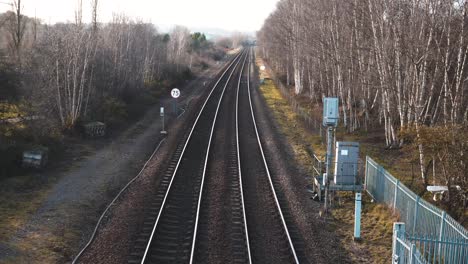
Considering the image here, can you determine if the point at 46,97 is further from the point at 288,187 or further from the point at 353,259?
the point at 353,259

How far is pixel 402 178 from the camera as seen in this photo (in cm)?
1888

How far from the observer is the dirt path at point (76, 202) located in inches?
445

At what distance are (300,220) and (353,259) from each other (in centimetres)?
Answer: 252

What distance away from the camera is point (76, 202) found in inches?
586

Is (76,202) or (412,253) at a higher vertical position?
(412,253)

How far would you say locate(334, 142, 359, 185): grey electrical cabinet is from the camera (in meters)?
15.5

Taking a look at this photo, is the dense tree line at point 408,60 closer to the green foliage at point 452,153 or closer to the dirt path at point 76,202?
the green foliage at point 452,153

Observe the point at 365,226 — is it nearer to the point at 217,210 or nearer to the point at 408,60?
the point at 217,210

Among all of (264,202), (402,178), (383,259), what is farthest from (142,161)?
(383,259)

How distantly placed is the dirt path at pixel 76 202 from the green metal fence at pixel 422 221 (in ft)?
26.0

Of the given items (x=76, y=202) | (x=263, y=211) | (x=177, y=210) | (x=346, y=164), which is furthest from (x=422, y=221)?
(x=76, y=202)

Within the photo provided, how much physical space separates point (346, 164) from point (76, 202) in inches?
328

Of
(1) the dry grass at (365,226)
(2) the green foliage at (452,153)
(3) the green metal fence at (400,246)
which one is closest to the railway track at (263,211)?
(1) the dry grass at (365,226)

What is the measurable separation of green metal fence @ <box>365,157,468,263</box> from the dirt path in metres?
7.93
